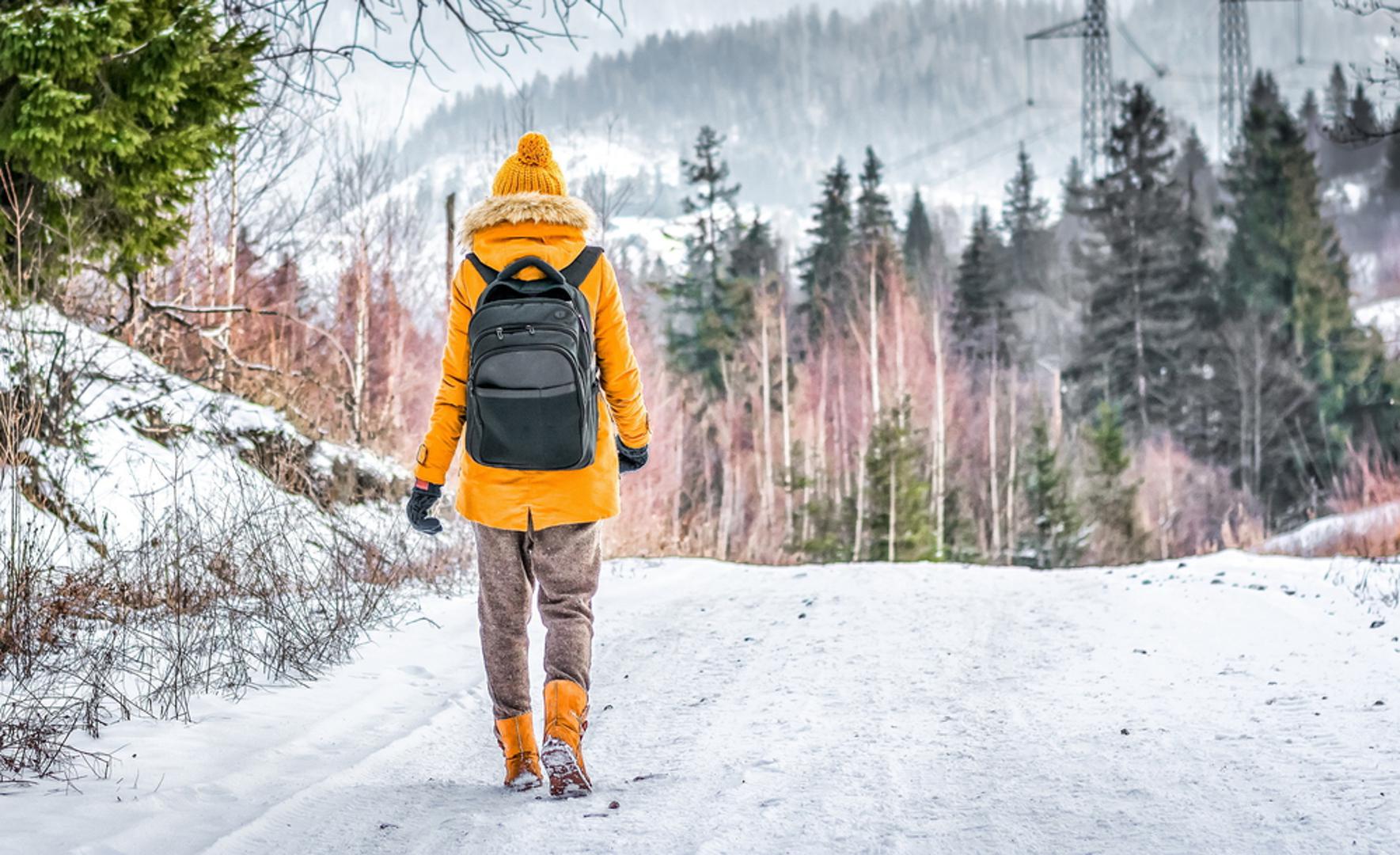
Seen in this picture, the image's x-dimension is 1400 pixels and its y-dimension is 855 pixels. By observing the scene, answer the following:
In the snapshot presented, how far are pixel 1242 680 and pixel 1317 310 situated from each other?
1729 inches

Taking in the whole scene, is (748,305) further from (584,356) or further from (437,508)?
(584,356)

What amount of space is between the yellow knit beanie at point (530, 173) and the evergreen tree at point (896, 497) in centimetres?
2240

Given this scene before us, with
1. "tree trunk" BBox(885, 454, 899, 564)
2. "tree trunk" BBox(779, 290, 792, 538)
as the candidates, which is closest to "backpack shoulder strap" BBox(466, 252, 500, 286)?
"tree trunk" BBox(885, 454, 899, 564)

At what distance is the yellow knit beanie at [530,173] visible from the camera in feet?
11.6

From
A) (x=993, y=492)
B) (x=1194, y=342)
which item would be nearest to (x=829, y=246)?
(x=1194, y=342)

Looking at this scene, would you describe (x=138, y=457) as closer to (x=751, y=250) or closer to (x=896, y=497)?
(x=896, y=497)

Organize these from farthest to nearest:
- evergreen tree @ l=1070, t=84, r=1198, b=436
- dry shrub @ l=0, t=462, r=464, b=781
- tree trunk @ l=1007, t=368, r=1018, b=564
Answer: evergreen tree @ l=1070, t=84, r=1198, b=436 < tree trunk @ l=1007, t=368, r=1018, b=564 < dry shrub @ l=0, t=462, r=464, b=781

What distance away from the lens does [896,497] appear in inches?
1027

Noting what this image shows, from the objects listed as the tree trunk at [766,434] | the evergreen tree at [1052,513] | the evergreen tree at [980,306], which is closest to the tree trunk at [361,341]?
the evergreen tree at [1052,513]

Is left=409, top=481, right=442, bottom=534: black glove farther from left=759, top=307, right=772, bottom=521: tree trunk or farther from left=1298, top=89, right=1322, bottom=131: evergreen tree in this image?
left=1298, top=89, right=1322, bottom=131: evergreen tree

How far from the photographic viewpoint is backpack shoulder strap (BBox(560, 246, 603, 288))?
3.40 m

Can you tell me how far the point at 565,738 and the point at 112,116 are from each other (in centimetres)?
566

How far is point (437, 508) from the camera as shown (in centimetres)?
1118

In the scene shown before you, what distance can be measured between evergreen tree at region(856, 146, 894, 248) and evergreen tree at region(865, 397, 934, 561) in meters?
28.0
